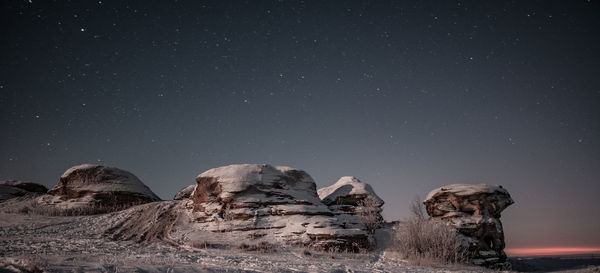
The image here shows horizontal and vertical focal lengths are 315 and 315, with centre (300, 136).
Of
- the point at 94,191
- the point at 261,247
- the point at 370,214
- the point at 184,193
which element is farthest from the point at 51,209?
the point at 370,214

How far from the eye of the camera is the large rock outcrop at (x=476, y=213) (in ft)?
47.6

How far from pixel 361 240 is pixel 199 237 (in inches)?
294

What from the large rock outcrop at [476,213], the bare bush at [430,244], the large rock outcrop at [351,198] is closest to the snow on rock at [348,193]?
the large rock outcrop at [351,198]

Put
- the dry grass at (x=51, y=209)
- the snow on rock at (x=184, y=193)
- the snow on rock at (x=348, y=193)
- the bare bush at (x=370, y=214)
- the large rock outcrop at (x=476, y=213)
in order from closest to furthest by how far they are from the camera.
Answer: the large rock outcrop at (x=476, y=213)
the bare bush at (x=370, y=214)
the dry grass at (x=51, y=209)
the snow on rock at (x=348, y=193)
the snow on rock at (x=184, y=193)

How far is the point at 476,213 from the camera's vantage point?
1577cm

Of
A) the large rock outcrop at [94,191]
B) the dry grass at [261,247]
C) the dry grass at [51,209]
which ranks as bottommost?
the dry grass at [261,247]

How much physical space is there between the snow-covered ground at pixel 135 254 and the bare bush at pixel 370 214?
76 cm

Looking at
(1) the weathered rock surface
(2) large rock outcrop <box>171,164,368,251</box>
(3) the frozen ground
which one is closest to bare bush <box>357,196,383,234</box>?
(3) the frozen ground

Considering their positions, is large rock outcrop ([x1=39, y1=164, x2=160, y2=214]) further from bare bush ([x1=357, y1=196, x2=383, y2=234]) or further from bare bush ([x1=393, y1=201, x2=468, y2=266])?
bare bush ([x1=393, y1=201, x2=468, y2=266])

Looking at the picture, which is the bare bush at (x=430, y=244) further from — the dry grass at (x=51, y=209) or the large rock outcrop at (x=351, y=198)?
the dry grass at (x=51, y=209)

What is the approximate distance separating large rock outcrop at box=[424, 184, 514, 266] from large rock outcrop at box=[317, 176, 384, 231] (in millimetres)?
3124

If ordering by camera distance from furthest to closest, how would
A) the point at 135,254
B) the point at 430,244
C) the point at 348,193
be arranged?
1. the point at 348,193
2. the point at 430,244
3. the point at 135,254

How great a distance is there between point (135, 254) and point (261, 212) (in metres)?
6.42

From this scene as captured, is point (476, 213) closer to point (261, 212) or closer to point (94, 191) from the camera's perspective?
point (261, 212)
